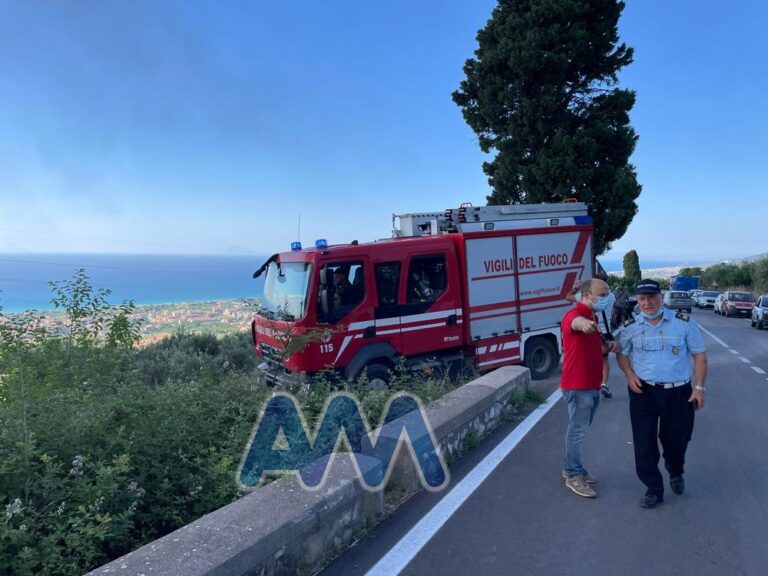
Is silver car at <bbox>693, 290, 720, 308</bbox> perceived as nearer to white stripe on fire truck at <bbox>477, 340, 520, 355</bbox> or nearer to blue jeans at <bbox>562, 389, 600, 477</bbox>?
white stripe on fire truck at <bbox>477, 340, 520, 355</bbox>

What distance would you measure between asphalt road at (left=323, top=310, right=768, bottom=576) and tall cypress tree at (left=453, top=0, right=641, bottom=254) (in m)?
16.1

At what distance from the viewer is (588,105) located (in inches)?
864

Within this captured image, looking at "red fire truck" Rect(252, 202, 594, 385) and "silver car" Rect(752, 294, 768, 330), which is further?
"silver car" Rect(752, 294, 768, 330)

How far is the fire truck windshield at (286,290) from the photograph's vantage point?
26.7 feet

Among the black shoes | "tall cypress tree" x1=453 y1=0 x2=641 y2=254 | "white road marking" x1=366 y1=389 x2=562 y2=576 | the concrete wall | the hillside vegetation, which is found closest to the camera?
the concrete wall

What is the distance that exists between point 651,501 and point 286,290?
5749 mm

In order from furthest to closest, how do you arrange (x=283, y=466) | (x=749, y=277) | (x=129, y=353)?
(x=749, y=277) → (x=129, y=353) → (x=283, y=466)

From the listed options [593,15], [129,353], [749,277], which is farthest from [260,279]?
[749,277]

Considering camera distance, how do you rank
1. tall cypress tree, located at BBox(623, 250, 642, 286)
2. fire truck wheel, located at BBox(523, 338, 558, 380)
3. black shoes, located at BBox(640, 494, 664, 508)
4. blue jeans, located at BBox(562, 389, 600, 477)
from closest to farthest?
black shoes, located at BBox(640, 494, 664, 508) < blue jeans, located at BBox(562, 389, 600, 477) < fire truck wheel, located at BBox(523, 338, 558, 380) < tall cypress tree, located at BBox(623, 250, 642, 286)

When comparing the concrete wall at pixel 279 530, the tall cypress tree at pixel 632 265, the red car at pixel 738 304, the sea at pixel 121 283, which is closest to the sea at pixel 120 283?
the sea at pixel 121 283

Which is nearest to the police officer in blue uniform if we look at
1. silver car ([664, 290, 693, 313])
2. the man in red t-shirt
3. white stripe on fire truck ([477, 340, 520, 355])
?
the man in red t-shirt

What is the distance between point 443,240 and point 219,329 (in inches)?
198

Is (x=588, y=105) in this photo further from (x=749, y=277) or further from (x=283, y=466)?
(x=749, y=277)

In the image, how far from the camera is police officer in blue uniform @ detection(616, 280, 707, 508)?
4.35 meters
